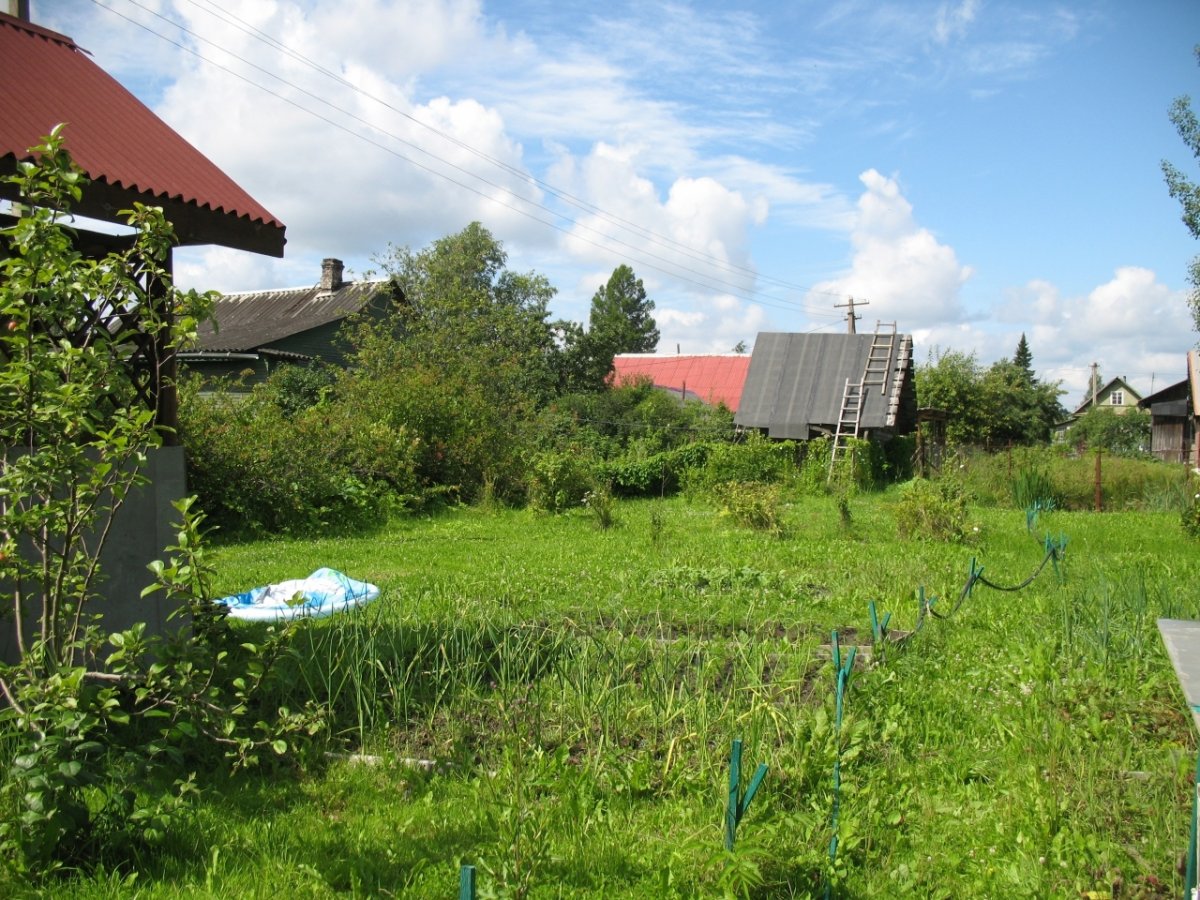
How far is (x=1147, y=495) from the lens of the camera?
18.8 metres

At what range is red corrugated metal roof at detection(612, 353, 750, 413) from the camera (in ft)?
142

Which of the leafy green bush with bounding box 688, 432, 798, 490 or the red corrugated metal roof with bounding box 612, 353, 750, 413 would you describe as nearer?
the leafy green bush with bounding box 688, 432, 798, 490

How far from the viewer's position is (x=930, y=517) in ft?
40.4

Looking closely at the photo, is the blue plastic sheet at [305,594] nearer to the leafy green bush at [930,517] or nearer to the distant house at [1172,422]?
the leafy green bush at [930,517]

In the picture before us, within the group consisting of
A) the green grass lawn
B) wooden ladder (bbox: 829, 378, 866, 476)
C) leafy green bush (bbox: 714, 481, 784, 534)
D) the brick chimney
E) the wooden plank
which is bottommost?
the green grass lawn

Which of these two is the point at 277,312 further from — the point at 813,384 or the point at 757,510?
the point at 757,510

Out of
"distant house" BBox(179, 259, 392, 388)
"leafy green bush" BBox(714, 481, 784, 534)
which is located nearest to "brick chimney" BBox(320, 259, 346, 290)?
"distant house" BBox(179, 259, 392, 388)

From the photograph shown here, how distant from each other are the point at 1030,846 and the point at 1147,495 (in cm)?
1786

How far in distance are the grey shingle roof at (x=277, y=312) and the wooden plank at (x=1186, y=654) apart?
25.5 m

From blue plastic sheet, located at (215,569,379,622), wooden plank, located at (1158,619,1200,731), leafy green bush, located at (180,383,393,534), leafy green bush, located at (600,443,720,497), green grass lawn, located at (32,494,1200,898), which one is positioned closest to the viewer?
wooden plank, located at (1158,619,1200,731)

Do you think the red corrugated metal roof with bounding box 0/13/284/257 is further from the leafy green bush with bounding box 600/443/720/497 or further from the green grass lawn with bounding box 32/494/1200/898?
the leafy green bush with bounding box 600/443/720/497

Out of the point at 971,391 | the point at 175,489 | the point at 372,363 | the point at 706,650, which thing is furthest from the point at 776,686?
the point at 971,391

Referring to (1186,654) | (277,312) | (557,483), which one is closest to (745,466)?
(557,483)

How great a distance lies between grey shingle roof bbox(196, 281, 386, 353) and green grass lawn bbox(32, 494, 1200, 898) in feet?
75.2
